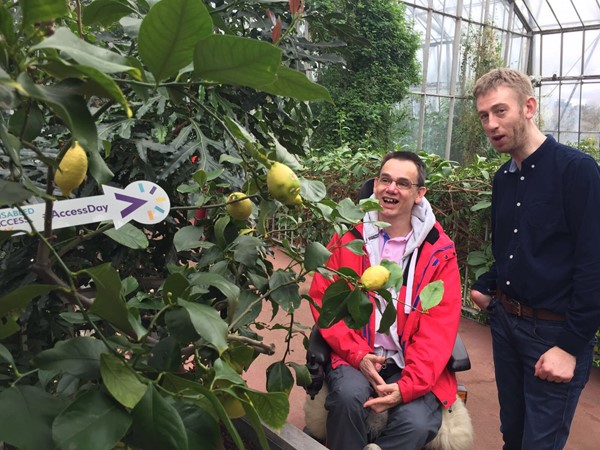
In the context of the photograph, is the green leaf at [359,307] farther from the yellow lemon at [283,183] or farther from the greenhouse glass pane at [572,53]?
the greenhouse glass pane at [572,53]

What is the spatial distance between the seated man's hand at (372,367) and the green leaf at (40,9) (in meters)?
1.63

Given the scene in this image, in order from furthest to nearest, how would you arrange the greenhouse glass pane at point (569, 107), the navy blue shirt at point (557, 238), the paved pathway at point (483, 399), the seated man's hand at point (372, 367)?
1. the greenhouse glass pane at point (569, 107)
2. the paved pathway at point (483, 399)
3. the seated man's hand at point (372, 367)
4. the navy blue shirt at point (557, 238)

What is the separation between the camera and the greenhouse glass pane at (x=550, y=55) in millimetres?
15078

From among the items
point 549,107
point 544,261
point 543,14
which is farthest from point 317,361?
→ point 543,14

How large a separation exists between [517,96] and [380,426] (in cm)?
123

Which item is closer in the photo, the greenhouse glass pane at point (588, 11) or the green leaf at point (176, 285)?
the green leaf at point (176, 285)

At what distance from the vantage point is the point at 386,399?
5.78ft

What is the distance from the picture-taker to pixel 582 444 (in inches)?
98.1

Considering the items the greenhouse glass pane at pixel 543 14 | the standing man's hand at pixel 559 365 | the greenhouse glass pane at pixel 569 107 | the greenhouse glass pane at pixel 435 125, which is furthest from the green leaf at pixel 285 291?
the greenhouse glass pane at pixel 543 14

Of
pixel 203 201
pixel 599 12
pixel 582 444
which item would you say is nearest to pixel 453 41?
pixel 599 12

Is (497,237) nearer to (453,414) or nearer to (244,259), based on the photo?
(453,414)

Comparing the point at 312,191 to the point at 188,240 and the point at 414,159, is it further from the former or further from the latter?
the point at 414,159

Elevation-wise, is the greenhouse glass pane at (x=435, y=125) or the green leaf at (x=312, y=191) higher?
the greenhouse glass pane at (x=435, y=125)

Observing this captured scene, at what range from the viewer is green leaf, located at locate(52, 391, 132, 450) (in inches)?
20.0
